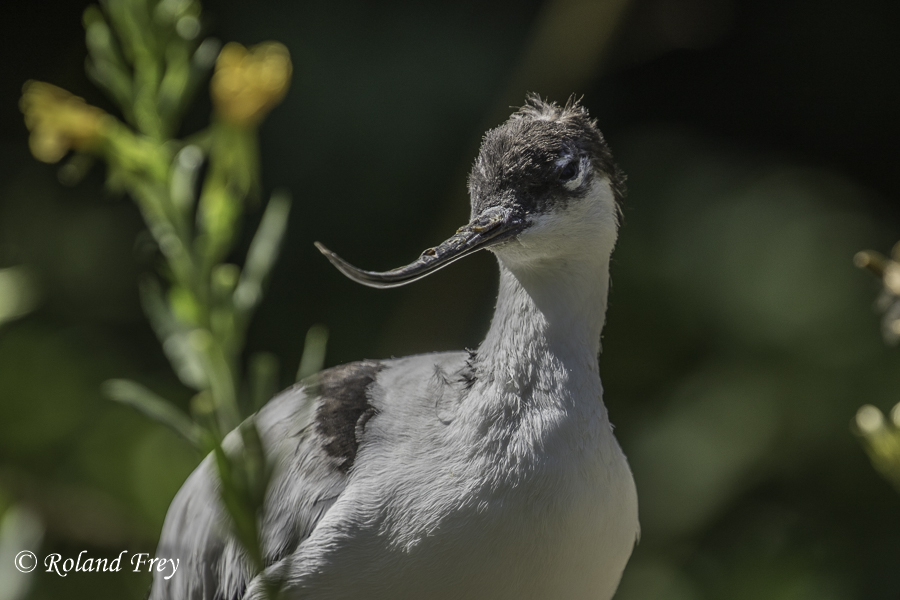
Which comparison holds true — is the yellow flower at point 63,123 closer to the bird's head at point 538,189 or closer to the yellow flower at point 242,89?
the yellow flower at point 242,89

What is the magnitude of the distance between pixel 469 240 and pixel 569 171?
0.29 feet

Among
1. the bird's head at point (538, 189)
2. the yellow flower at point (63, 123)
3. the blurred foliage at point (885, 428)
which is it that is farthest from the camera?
the bird's head at point (538, 189)

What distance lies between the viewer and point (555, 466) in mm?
481

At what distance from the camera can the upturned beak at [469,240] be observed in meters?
0.41

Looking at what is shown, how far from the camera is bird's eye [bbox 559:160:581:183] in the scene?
0.50 m


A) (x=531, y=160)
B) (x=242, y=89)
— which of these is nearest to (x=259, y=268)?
(x=242, y=89)

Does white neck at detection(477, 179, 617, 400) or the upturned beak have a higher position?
the upturned beak

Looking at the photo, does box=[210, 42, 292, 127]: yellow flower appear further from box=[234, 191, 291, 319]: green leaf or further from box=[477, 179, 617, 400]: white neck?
box=[477, 179, 617, 400]: white neck

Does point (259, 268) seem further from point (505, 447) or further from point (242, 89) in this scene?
point (505, 447)

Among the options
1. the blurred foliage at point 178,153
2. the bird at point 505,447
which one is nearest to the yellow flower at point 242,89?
the blurred foliage at point 178,153

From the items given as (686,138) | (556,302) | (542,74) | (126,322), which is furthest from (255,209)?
(556,302)

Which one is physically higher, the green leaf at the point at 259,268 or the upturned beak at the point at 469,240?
the green leaf at the point at 259,268

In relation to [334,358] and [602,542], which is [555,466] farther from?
[334,358]

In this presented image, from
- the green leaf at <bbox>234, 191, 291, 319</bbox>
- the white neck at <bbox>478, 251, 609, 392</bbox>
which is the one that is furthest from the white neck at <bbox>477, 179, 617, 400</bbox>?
the green leaf at <bbox>234, 191, 291, 319</bbox>
